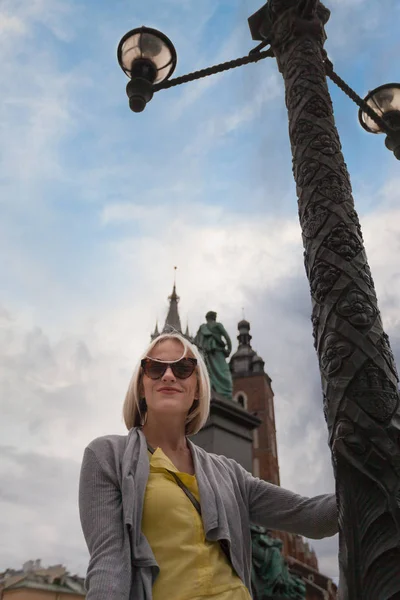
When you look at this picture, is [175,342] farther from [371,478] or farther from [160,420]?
[371,478]

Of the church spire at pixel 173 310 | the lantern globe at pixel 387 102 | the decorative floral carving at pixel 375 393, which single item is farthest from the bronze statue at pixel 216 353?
the church spire at pixel 173 310

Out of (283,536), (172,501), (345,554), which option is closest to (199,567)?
(172,501)

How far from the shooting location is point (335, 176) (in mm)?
2646

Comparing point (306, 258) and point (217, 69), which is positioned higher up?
point (217, 69)

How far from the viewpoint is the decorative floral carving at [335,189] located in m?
2.55

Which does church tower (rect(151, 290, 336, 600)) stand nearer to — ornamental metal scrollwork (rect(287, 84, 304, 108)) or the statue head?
the statue head

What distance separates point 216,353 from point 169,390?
8644 mm

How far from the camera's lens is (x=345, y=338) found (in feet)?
6.80

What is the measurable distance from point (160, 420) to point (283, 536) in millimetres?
42293

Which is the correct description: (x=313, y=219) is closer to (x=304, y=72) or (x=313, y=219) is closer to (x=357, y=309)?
(x=357, y=309)

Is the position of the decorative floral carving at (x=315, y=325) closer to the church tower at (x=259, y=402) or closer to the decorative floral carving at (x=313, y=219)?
the decorative floral carving at (x=313, y=219)

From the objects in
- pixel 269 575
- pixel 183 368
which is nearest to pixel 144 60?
pixel 183 368

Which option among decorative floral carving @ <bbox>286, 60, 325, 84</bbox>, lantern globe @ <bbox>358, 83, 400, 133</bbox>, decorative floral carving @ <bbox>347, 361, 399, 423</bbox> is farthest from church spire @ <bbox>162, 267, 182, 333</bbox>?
decorative floral carving @ <bbox>347, 361, 399, 423</bbox>

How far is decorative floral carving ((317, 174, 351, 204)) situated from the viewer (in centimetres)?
255
